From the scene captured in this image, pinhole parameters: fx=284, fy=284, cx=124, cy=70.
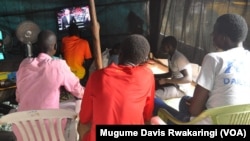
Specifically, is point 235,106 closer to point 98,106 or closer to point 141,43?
point 141,43

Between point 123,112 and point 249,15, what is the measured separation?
87.3 inches

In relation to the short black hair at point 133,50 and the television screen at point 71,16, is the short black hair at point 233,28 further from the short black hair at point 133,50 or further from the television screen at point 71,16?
the television screen at point 71,16

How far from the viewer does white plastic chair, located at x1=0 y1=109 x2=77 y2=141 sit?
192cm

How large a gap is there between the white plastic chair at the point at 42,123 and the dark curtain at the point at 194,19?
211 centimetres

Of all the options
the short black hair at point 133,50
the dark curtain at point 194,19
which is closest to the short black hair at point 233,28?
the short black hair at point 133,50

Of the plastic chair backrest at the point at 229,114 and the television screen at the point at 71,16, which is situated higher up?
the television screen at the point at 71,16

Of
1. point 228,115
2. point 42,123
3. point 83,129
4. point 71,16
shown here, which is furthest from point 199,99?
point 71,16

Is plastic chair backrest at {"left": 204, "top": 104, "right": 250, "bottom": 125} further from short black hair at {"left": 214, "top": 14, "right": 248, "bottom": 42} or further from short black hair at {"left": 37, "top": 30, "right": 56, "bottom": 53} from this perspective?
short black hair at {"left": 37, "top": 30, "right": 56, "bottom": 53}

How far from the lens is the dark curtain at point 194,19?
3.50 m

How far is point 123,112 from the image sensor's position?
5.71 ft

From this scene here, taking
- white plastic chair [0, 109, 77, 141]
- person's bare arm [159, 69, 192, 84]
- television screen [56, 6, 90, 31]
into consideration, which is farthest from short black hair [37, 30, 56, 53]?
television screen [56, 6, 90, 31]

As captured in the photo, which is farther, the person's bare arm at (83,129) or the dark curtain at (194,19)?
the dark curtain at (194,19)

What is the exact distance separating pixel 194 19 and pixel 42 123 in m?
2.99

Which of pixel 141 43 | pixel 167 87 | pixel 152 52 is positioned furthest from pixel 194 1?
pixel 141 43
